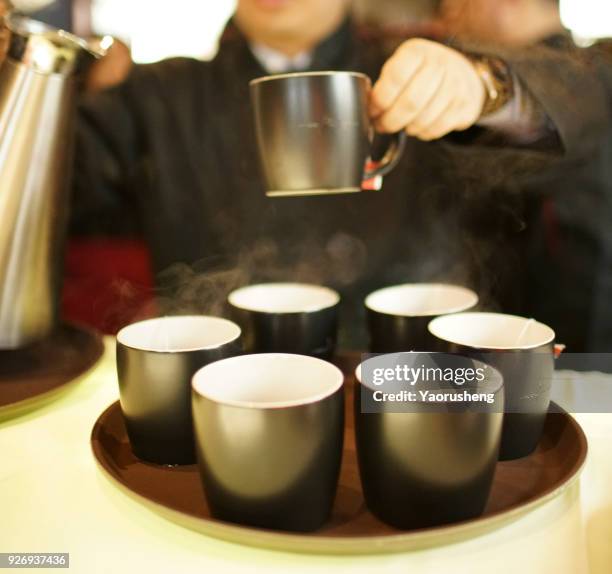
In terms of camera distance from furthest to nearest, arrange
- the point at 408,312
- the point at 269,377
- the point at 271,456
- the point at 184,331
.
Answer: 1. the point at 408,312
2. the point at 184,331
3. the point at 269,377
4. the point at 271,456

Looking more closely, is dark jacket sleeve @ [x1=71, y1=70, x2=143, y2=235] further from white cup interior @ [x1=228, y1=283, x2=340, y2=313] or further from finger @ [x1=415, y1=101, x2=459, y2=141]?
finger @ [x1=415, y1=101, x2=459, y2=141]

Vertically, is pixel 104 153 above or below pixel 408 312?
above

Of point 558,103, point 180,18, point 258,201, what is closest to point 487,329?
point 558,103

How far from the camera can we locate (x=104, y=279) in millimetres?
1678

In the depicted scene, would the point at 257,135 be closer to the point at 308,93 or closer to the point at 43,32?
the point at 308,93

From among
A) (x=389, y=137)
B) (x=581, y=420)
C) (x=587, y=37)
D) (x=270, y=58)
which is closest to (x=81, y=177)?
(x=270, y=58)

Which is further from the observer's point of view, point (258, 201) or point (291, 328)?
point (258, 201)

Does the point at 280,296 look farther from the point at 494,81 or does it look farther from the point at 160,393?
the point at 494,81

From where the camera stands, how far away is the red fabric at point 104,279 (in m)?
1.64

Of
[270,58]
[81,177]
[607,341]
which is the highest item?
[270,58]

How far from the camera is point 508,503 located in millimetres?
563

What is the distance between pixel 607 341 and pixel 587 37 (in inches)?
27.5

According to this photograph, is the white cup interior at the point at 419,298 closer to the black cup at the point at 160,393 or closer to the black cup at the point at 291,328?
the black cup at the point at 291,328

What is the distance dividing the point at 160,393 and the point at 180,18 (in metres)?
1.34
